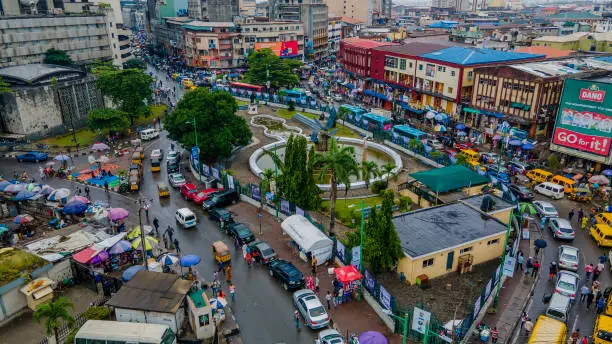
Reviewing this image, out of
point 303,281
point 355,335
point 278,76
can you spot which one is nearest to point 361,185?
point 303,281

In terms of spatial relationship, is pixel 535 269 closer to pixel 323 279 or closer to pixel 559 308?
pixel 559 308

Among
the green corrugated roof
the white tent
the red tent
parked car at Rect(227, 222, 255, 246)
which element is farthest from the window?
parked car at Rect(227, 222, 255, 246)

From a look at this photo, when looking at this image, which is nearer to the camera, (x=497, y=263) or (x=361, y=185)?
(x=497, y=263)

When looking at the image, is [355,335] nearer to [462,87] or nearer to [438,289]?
[438,289]

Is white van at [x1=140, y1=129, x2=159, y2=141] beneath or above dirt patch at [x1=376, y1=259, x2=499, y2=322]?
above

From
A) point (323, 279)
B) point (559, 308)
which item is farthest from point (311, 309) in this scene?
point (559, 308)

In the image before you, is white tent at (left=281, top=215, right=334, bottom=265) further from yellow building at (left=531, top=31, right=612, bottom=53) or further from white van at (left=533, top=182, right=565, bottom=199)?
yellow building at (left=531, top=31, right=612, bottom=53)
